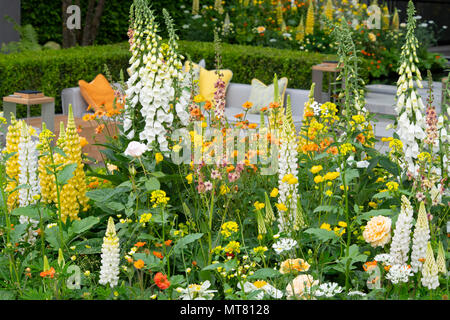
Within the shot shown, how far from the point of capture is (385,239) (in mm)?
2582

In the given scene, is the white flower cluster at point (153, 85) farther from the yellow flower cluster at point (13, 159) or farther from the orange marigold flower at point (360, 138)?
the orange marigold flower at point (360, 138)

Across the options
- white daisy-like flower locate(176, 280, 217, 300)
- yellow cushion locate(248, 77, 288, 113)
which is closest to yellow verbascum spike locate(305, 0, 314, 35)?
yellow cushion locate(248, 77, 288, 113)

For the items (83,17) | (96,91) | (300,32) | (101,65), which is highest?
(83,17)

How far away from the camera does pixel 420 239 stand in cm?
241

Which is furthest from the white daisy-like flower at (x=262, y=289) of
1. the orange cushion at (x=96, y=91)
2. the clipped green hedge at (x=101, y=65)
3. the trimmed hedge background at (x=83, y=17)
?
the trimmed hedge background at (x=83, y=17)

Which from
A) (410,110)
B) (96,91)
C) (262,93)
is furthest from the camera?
(262,93)

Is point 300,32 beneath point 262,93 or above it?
above

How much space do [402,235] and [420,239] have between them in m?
0.06

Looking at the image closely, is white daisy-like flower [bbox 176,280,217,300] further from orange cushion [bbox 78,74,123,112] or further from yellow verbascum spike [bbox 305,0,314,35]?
yellow verbascum spike [bbox 305,0,314,35]

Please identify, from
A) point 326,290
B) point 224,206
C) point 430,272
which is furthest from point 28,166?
point 430,272

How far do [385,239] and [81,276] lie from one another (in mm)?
1201

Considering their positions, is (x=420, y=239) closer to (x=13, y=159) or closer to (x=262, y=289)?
(x=262, y=289)

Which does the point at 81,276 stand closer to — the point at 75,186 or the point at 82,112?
the point at 75,186
